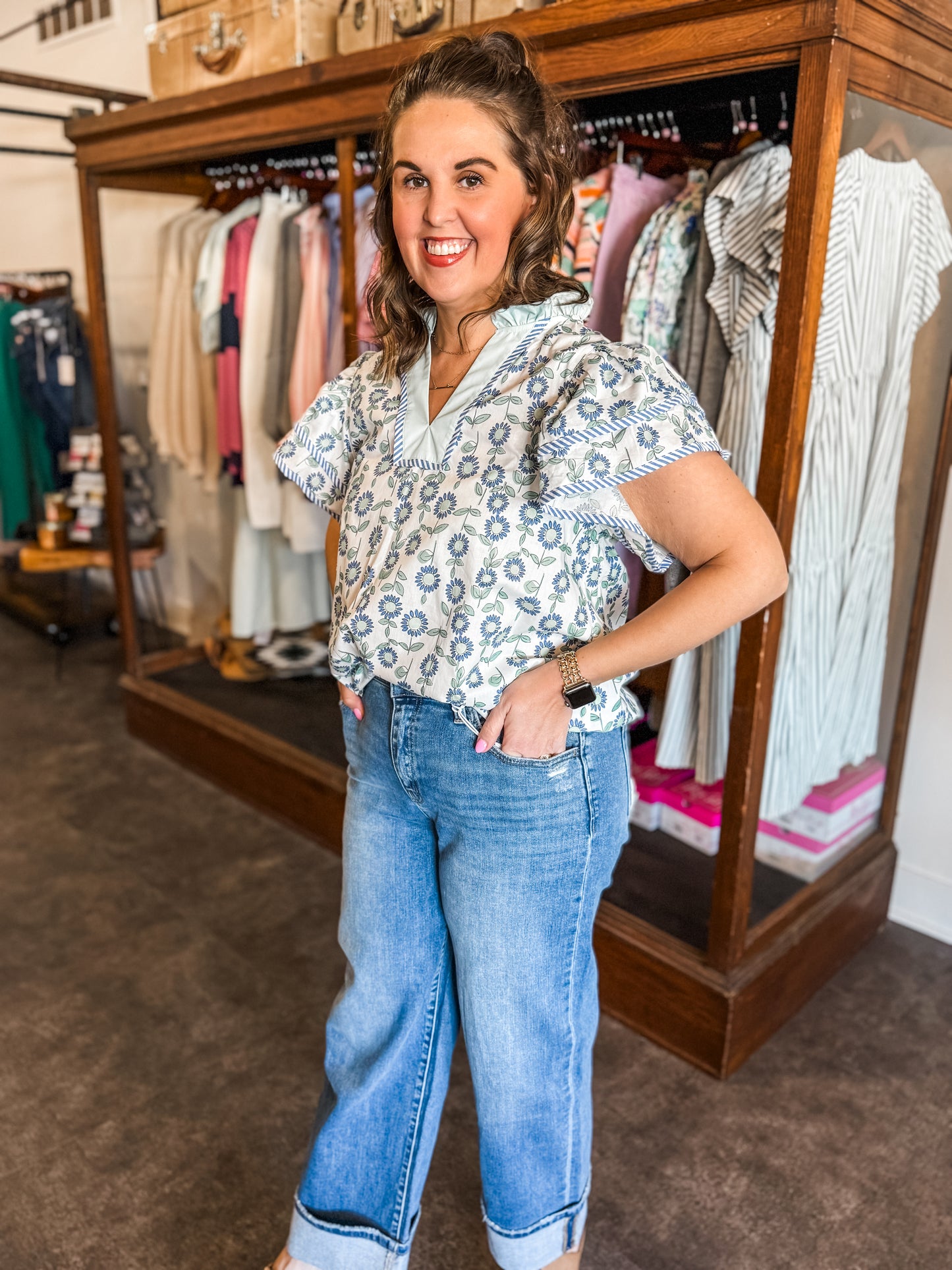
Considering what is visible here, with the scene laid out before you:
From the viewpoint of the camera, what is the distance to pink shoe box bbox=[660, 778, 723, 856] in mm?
2395

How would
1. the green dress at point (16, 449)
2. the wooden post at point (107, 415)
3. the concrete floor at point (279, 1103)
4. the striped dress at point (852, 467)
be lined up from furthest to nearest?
the green dress at point (16, 449), the wooden post at point (107, 415), the striped dress at point (852, 467), the concrete floor at point (279, 1103)

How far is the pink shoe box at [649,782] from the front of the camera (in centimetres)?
248

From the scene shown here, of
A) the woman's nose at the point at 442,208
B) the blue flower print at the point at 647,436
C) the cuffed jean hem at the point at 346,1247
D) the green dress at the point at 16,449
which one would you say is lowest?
the cuffed jean hem at the point at 346,1247

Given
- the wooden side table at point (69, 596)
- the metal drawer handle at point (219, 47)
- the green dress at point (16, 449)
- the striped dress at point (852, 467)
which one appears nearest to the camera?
the striped dress at point (852, 467)

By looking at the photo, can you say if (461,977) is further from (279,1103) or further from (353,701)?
(279,1103)

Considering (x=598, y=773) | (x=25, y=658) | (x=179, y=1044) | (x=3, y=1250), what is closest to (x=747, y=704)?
(x=598, y=773)

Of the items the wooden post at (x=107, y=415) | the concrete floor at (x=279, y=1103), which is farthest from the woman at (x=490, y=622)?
the wooden post at (x=107, y=415)

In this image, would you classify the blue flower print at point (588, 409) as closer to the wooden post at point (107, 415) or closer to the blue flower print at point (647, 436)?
the blue flower print at point (647, 436)

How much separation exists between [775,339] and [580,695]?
32.5 inches

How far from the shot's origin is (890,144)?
1.73 meters

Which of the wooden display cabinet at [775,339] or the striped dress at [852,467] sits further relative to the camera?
the striped dress at [852,467]

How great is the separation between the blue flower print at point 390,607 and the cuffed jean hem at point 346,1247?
0.86m

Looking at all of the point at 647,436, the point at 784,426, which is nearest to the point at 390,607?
the point at 647,436

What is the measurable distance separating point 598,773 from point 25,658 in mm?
3711
